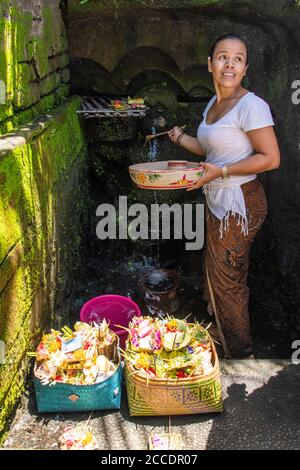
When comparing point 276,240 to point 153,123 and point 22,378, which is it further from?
point 22,378

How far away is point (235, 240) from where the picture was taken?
3801mm

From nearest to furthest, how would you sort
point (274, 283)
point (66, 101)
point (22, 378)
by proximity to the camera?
point (22, 378), point (66, 101), point (274, 283)

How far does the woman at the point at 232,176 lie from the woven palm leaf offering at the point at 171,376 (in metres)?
0.98

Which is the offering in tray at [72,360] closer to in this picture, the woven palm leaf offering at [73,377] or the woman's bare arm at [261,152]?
the woven palm leaf offering at [73,377]

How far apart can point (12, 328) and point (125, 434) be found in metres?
0.93

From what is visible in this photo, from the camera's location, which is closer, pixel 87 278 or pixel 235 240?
pixel 235 240

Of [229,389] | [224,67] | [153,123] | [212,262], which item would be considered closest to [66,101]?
[153,123]

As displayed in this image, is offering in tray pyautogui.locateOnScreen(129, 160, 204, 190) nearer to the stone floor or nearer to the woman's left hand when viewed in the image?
the woman's left hand

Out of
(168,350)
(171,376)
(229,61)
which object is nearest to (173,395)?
(171,376)

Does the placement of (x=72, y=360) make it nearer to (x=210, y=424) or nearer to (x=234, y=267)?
(x=210, y=424)

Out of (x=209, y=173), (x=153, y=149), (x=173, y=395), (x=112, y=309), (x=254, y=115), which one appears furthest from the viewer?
(x=153, y=149)

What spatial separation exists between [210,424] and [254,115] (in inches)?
85.4

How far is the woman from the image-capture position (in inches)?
137

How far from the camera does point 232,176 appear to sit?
3.69 m
